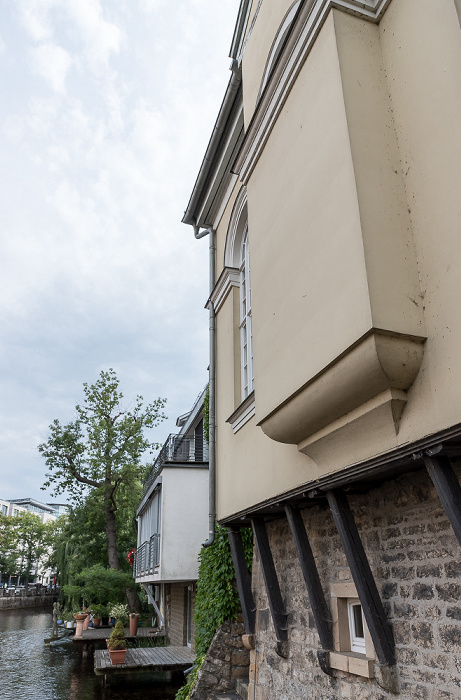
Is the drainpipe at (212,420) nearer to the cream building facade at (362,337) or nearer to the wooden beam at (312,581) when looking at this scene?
the cream building facade at (362,337)

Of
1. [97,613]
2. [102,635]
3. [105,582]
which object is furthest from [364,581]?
[97,613]

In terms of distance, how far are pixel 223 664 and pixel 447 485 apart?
5.69 m

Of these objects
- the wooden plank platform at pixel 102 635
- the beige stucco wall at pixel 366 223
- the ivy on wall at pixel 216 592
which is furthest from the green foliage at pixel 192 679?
the wooden plank platform at pixel 102 635

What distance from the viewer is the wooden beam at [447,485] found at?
2889mm

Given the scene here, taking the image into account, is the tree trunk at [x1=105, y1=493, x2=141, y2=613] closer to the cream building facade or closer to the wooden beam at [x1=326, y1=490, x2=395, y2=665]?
the cream building facade

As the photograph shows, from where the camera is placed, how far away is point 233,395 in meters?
7.27

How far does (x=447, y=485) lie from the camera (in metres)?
2.94

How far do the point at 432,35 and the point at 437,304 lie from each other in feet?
5.74

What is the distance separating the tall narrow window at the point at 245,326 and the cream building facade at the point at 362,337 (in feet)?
5.44

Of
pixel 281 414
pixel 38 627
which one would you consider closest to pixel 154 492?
pixel 281 414

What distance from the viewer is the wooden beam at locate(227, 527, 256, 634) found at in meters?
6.20

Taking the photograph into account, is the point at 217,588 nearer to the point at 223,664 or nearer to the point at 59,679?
the point at 223,664

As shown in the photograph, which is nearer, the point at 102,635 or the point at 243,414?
the point at 243,414

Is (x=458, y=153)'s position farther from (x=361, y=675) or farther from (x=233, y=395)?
(x=233, y=395)
